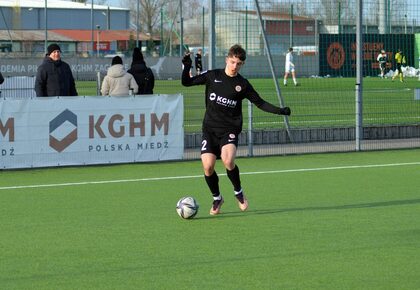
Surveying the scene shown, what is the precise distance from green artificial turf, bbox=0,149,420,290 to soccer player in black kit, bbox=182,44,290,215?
0.61 m

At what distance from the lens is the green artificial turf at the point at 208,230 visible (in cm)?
869

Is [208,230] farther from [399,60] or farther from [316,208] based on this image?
[399,60]

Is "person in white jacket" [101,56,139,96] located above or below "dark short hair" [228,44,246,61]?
below

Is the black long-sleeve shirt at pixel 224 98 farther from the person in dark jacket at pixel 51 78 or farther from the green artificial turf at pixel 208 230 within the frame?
the person in dark jacket at pixel 51 78

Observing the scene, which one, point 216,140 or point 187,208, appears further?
point 216,140

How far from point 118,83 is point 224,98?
6668mm

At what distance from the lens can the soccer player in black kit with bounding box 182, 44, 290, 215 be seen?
12.3 metres

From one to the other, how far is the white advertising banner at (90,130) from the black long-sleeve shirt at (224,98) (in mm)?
5321

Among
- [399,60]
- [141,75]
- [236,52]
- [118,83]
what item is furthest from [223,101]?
[399,60]

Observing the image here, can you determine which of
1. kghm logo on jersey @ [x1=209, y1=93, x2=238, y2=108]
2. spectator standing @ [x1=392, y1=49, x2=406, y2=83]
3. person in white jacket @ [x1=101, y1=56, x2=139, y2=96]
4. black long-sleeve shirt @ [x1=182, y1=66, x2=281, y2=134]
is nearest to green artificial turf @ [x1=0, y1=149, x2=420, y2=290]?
black long-sleeve shirt @ [x1=182, y1=66, x2=281, y2=134]

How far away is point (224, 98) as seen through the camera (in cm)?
1230

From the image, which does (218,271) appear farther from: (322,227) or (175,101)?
(175,101)

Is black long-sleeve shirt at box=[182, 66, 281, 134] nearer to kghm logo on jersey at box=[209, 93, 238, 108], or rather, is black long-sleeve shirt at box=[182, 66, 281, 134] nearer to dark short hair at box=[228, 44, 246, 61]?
kghm logo on jersey at box=[209, 93, 238, 108]

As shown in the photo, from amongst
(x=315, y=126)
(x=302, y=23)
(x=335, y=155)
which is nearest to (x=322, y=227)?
(x=335, y=155)
